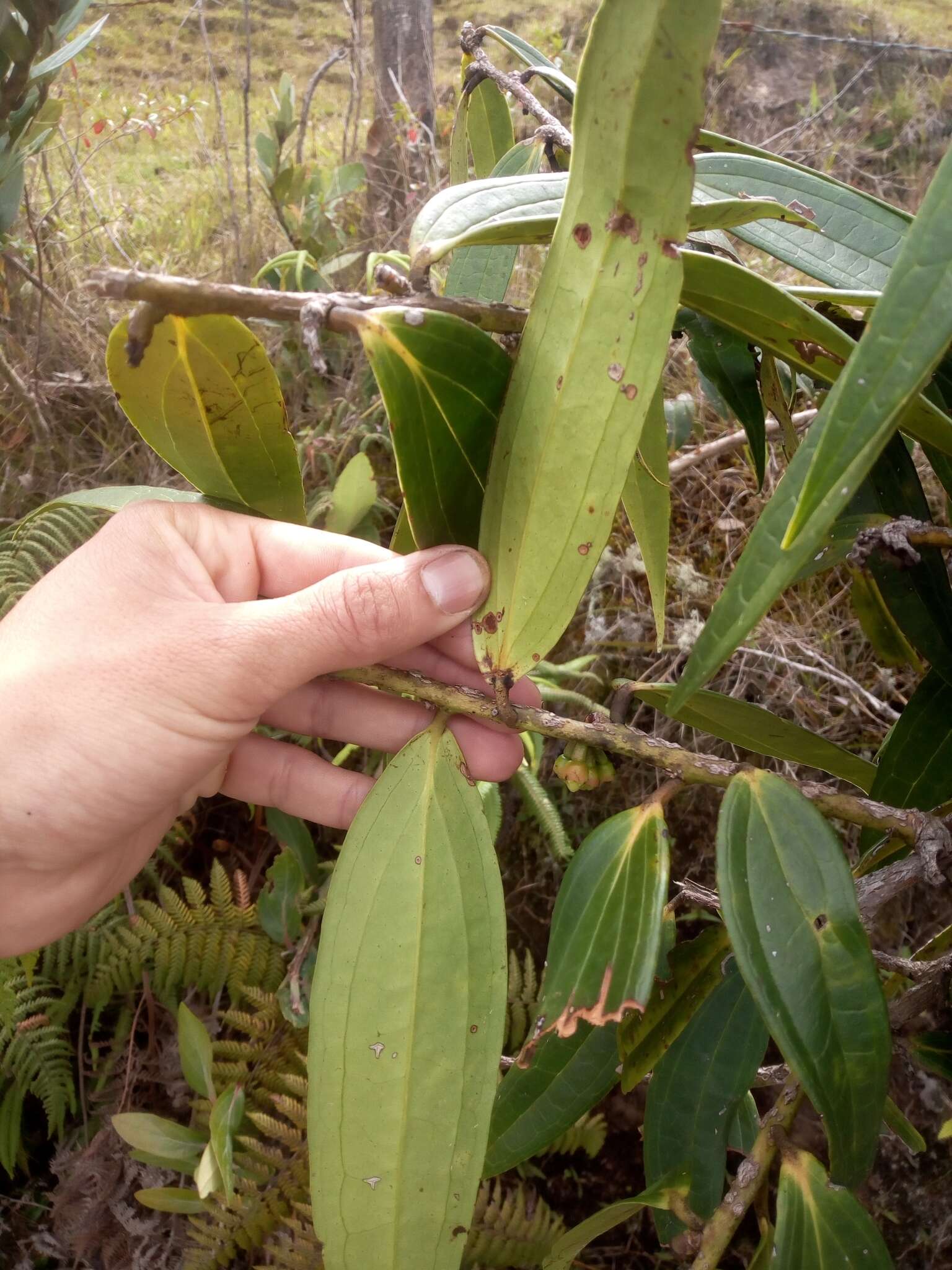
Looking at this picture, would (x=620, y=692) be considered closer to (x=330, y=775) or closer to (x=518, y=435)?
(x=518, y=435)

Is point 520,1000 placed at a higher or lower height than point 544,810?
lower

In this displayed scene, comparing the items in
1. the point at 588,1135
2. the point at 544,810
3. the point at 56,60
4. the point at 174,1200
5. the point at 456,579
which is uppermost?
the point at 56,60

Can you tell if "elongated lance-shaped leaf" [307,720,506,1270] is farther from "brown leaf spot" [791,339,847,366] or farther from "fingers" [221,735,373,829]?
"fingers" [221,735,373,829]

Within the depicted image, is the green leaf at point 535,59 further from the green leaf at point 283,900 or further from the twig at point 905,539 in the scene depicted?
the green leaf at point 283,900

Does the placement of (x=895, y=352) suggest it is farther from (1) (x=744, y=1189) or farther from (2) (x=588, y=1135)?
(2) (x=588, y=1135)

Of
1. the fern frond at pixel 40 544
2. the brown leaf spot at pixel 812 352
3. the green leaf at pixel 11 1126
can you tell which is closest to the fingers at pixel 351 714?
the brown leaf spot at pixel 812 352

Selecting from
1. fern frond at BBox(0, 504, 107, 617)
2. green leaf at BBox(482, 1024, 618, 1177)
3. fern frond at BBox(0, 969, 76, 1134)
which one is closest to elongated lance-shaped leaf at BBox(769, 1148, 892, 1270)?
green leaf at BBox(482, 1024, 618, 1177)

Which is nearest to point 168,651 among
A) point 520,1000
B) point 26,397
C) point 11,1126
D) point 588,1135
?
A: point 520,1000
